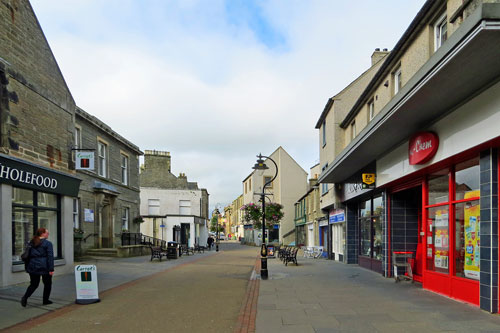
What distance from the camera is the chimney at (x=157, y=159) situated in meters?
45.4

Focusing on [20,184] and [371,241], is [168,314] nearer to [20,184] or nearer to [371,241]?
[20,184]

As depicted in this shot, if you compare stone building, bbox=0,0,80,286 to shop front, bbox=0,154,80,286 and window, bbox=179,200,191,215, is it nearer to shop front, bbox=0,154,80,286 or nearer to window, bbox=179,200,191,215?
shop front, bbox=0,154,80,286

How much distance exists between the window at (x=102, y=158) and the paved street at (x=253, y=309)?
41.1ft

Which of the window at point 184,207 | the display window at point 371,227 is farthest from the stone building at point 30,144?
the window at point 184,207

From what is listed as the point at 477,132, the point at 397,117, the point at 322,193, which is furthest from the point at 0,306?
the point at 322,193

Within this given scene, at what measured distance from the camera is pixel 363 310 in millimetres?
8297

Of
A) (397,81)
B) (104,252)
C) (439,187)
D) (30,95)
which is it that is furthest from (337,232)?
(30,95)

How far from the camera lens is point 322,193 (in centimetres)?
2603

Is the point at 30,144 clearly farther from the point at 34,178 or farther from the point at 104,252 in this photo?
the point at 104,252

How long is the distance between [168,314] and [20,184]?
659 cm

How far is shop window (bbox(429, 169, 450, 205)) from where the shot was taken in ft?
32.9

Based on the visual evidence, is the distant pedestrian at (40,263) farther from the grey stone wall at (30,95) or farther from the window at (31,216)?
the grey stone wall at (30,95)

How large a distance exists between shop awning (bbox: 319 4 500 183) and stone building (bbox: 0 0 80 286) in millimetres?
9875

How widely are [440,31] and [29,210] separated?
1275 cm
